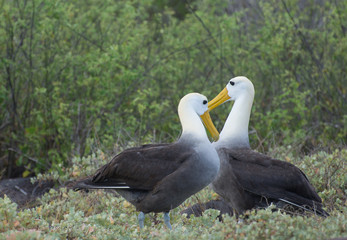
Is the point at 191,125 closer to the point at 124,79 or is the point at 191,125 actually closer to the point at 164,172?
the point at 164,172

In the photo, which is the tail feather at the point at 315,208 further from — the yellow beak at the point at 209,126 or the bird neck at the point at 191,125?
the yellow beak at the point at 209,126

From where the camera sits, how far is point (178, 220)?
17.4 ft

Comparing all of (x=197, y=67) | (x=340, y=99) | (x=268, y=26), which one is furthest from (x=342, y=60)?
(x=197, y=67)

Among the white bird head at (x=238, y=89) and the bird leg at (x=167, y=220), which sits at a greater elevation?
the white bird head at (x=238, y=89)

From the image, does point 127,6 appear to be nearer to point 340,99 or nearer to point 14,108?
point 14,108

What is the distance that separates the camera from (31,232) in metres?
3.88

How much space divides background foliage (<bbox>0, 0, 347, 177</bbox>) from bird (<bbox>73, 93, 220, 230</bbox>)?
2597mm

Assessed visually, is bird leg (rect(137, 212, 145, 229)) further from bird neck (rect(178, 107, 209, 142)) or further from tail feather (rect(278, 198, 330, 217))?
tail feather (rect(278, 198, 330, 217))

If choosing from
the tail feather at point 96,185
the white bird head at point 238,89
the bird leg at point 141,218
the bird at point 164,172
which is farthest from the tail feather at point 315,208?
the white bird head at point 238,89

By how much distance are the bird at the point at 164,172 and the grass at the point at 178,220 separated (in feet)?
0.69

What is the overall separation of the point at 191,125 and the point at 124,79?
11.3 ft

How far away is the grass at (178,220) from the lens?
3797 mm

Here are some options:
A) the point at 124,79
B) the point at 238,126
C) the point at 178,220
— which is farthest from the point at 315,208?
the point at 124,79

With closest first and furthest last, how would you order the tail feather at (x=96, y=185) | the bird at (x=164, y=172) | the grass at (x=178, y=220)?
the grass at (x=178, y=220) < the bird at (x=164, y=172) < the tail feather at (x=96, y=185)
